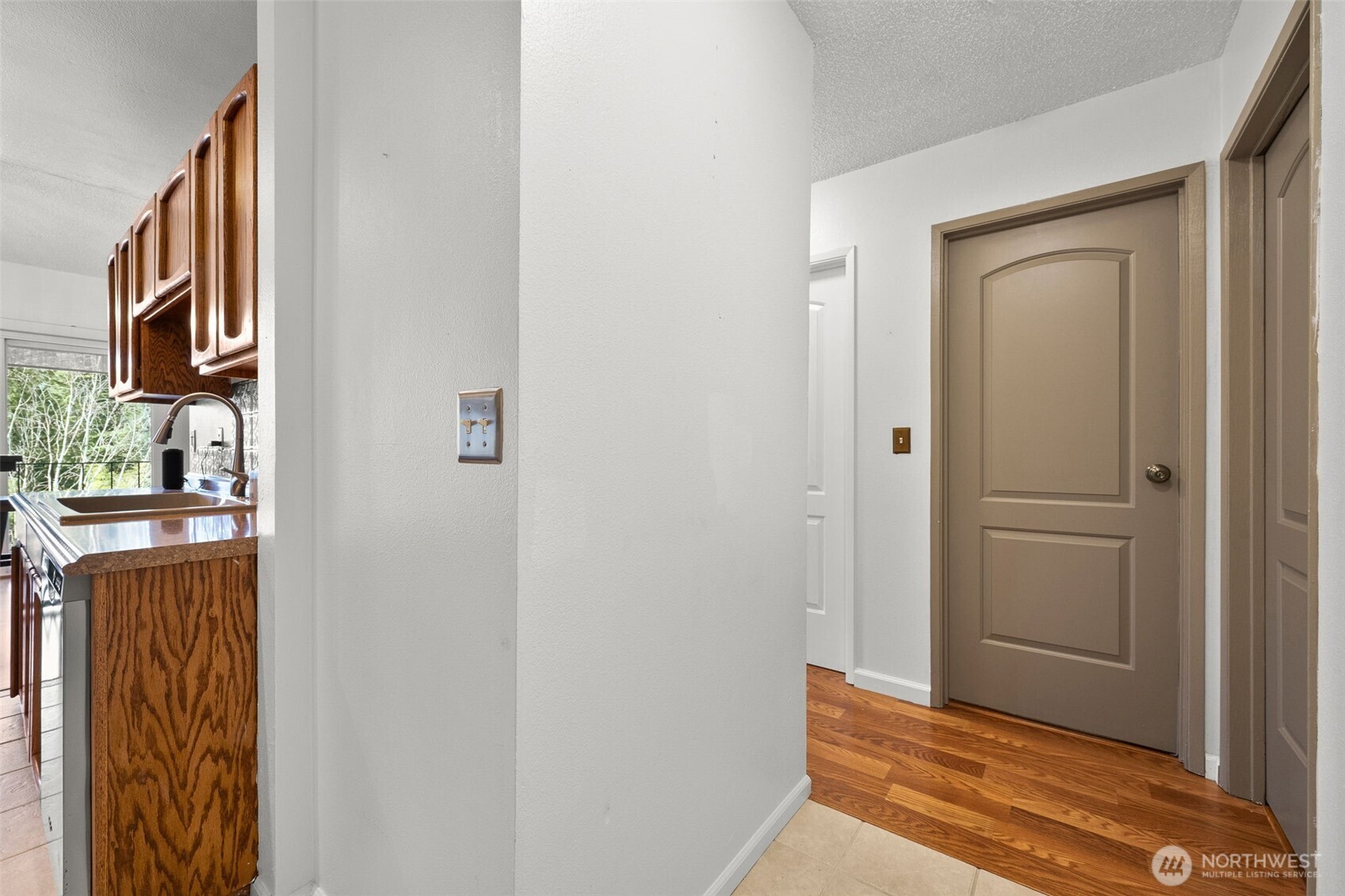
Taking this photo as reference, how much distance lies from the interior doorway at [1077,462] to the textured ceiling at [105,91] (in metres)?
2.62

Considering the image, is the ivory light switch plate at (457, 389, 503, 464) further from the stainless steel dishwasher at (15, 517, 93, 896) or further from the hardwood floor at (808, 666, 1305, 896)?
the hardwood floor at (808, 666, 1305, 896)

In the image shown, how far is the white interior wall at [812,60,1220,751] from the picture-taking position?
6.91 feet

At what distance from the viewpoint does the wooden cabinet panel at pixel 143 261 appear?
2229 millimetres

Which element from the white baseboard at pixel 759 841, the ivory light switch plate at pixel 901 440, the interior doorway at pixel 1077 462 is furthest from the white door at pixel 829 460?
the white baseboard at pixel 759 841

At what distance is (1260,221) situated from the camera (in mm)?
1695

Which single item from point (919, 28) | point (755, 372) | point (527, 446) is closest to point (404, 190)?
point (527, 446)

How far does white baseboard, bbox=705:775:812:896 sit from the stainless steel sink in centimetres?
163

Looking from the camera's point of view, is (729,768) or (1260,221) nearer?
(729,768)

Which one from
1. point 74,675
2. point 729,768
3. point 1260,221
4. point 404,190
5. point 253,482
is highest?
point 1260,221

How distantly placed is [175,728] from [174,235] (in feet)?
5.50

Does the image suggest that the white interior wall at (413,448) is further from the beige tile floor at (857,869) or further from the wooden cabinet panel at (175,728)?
the beige tile floor at (857,869)

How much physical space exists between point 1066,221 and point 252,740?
9.59 ft

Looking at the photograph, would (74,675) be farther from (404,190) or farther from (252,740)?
(404,190)

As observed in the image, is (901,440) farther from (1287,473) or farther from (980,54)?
(980,54)
